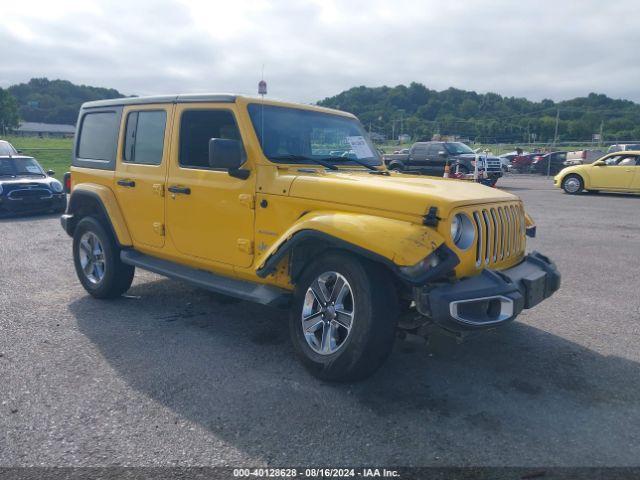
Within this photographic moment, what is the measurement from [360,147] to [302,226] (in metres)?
1.80

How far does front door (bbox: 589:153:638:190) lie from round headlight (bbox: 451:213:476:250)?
16.5 m

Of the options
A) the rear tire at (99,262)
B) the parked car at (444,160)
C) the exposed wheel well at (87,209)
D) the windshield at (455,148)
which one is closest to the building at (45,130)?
the parked car at (444,160)

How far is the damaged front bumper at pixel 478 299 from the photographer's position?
3.23 m

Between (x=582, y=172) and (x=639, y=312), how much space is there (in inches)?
570

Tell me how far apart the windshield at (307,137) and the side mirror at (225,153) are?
27 centimetres

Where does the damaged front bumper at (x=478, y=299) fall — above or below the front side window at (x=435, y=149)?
below

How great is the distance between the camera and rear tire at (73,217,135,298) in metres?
5.55

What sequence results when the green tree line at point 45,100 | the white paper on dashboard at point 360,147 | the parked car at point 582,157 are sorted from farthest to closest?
the green tree line at point 45,100
the parked car at point 582,157
the white paper on dashboard at point 360,147

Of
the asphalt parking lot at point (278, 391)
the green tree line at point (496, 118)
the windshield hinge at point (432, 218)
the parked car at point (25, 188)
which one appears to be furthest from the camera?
the green tree line at point (496, 118)

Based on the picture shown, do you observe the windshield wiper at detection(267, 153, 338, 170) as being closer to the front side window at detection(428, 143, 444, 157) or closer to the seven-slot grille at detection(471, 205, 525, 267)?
the seven-slot grille at detection(471, 205, 525, 267)

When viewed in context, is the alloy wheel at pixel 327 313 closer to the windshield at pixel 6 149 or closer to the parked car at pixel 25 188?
the parked car at pixel 25 188

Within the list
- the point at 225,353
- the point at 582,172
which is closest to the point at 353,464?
the point at 225,353

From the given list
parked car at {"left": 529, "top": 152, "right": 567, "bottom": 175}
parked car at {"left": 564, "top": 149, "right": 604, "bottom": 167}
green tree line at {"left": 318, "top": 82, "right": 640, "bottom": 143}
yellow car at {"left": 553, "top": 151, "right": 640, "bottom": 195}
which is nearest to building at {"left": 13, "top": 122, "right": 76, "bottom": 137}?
green tree line at {"left": 318, "top": 82, "right": 640, "bottom": 143}

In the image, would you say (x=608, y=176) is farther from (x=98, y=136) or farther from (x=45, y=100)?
(x=45, y=100)
